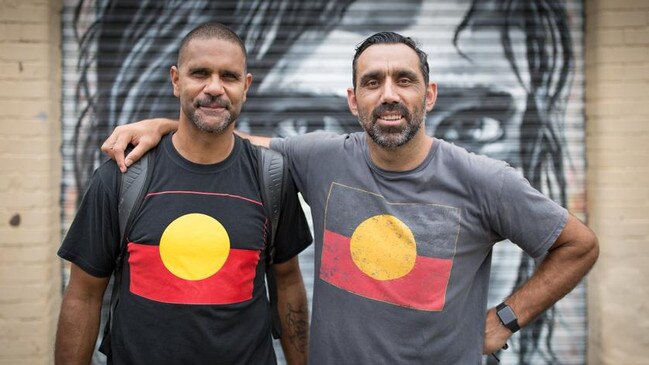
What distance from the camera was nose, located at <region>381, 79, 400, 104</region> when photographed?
2223 millimetres

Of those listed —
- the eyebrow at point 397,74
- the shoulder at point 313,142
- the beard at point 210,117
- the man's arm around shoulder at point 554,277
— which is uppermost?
the eyebrow at point 397,74

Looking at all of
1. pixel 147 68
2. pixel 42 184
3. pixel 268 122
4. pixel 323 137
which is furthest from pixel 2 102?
pixel 323 137

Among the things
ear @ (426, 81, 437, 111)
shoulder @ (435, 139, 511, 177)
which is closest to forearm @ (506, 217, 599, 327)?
shoulder @ (435, 139, 511, 177)

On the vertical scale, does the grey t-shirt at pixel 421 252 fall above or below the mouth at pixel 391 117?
below

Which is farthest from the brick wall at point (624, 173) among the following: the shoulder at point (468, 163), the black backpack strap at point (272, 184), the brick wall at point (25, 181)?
the brick wall at point (25, 181)

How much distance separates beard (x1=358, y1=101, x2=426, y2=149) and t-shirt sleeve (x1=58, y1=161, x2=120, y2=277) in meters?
1.00

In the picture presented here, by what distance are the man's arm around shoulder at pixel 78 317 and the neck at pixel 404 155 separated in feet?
3.88

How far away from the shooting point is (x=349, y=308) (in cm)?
222

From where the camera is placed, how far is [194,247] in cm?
217

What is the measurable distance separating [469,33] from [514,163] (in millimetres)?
962

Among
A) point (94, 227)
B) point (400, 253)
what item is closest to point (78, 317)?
point (94, 227)

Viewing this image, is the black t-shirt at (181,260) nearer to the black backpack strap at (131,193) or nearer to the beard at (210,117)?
the black backpack strap at (131,193)

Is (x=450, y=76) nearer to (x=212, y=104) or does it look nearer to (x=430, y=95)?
(x=430, y=95)

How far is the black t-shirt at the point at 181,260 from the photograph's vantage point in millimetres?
2154
